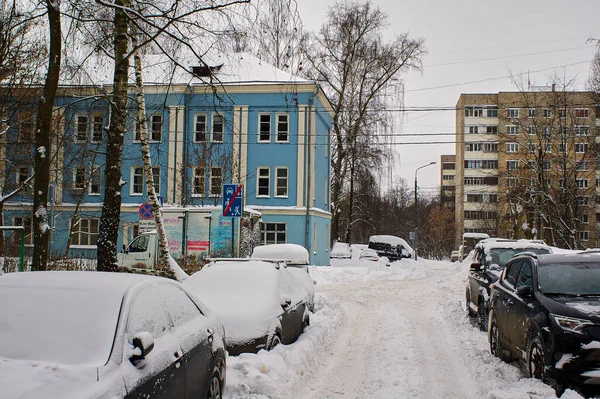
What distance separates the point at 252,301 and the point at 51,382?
483cm

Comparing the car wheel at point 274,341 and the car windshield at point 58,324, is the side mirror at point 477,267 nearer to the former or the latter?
the car wheel at point 274,341

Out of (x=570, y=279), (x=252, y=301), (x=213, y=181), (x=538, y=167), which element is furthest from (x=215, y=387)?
(x=538, y=167)

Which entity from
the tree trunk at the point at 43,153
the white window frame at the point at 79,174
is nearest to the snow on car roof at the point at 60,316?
the tree trunk at the point at 43,153

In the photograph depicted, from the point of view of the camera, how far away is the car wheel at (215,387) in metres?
5.04

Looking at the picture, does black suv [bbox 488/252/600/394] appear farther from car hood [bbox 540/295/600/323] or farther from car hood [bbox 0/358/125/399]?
car hood [bbox 0/358/125/399]

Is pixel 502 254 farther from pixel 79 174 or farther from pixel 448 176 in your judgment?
pixel 448 176

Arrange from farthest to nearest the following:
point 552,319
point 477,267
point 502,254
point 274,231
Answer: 1. point 274,231
2. point 502,254
3. point 477,267
4. point 552,319

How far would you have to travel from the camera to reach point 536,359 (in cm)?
627

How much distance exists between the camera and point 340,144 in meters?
40.2

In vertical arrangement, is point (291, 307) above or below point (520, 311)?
below

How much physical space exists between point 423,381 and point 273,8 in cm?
596

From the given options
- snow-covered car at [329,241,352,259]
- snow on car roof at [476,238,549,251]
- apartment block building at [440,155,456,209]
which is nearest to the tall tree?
snow-covered car at [329,241,352,259]

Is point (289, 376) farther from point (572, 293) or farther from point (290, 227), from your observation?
point (290, 227)

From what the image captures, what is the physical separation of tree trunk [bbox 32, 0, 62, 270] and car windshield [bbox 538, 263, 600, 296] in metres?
8.30
